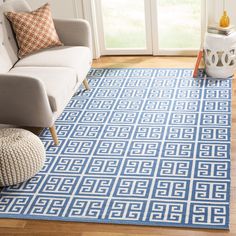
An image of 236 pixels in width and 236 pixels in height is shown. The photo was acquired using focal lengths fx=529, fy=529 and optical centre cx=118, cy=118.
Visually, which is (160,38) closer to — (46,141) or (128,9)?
(128,9)

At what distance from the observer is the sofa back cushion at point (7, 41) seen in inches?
165

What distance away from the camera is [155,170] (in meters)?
3.34

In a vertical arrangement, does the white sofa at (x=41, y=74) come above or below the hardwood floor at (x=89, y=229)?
above

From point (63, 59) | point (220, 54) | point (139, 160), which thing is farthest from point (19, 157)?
point (220, 54)

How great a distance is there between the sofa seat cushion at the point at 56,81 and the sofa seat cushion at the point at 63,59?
90mm

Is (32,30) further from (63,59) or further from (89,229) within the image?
(89,229)

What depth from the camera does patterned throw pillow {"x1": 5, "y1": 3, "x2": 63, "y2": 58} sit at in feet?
14.1

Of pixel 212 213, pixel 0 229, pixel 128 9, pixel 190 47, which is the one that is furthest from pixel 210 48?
pixel 0 229

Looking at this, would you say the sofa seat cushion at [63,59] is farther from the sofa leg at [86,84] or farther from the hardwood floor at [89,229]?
the hardwood floor at [89,229]

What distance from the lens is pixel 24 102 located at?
3.61 metres

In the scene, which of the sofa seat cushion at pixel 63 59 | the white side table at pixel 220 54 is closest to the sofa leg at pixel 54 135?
the sofa seat cushion at pixel 63 59

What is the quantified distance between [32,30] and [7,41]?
0.73 feet

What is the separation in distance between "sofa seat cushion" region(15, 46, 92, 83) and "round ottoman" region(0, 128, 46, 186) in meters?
1.00

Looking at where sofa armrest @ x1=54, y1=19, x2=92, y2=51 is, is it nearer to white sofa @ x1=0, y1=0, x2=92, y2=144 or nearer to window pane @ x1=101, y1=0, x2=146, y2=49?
white sofa @ x1=0, y1=0, x2=92, y2=144
